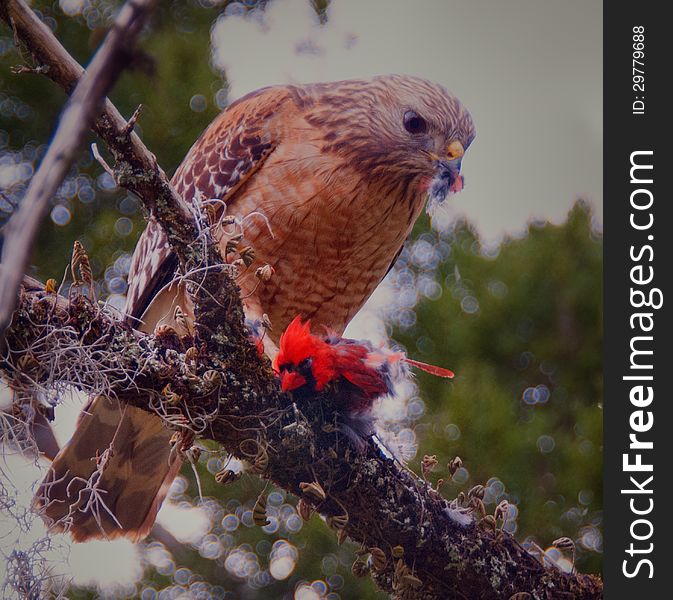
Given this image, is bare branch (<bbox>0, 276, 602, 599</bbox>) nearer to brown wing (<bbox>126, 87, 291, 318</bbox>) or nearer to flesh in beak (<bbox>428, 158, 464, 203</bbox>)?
brown wing (<bbox>126, 87, 291, 318</bbox>)

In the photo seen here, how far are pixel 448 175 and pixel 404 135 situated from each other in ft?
0.41

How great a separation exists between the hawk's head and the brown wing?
0.09 m

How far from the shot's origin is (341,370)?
966 mm

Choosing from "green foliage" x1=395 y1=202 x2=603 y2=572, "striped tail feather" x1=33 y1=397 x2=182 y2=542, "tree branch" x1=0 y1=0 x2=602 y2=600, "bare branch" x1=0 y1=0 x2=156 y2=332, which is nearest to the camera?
"bare branch" x1=0 y1=0 x2=156 y2=332

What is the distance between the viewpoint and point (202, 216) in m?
0.88

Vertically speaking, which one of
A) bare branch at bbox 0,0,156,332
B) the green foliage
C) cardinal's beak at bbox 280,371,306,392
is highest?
the green foliage

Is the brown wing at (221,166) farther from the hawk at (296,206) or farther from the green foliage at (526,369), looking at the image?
the green foliage at (526,369)

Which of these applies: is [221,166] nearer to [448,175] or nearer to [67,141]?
[448,175]

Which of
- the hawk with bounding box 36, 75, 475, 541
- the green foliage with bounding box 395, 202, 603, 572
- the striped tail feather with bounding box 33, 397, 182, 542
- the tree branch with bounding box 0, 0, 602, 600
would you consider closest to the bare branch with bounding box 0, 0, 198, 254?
the tree branch with bounding box 0, 0, 602, 600

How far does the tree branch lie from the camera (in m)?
0.82

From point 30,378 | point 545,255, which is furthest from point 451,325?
point 30,378

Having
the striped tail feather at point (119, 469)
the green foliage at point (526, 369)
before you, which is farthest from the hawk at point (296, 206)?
the green foliage at point (526, 369)

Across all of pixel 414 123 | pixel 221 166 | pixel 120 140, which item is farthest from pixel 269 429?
pixel 414 123

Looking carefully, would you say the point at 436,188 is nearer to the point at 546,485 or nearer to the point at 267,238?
the point at 267,238
